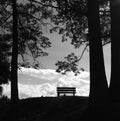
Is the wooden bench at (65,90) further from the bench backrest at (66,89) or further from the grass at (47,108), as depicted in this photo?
the grass at (47,108)

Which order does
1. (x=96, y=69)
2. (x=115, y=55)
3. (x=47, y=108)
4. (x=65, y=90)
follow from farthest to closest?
(x=65, y=90) → (x=47, y=108) → (x=115, y=55) → (x=96, y=69)

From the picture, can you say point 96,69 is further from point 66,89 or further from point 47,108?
point 66,89

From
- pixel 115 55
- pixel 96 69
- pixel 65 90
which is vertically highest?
pixel 115 55

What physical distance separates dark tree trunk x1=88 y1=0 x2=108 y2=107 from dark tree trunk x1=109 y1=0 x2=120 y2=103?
0.36 metres

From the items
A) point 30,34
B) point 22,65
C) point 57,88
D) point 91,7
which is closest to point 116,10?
point 91,7

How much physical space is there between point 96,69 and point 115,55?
1155 millimetres

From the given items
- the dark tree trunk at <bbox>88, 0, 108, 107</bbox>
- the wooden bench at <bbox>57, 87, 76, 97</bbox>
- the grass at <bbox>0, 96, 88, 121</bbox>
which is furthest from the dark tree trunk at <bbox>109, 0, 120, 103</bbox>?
the wooden bench at <bbox>57, 87, 76, 97</bbox>

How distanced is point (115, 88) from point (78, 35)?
8169 mm

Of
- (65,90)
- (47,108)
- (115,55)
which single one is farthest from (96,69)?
(65,90)

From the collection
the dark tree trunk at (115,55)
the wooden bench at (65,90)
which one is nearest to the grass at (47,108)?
the wooden bench at (65,90)

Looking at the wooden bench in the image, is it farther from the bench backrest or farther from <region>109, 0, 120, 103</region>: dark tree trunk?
<region>109, 0, 120, 103</region>: dark tree trunk

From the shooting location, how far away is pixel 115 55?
503 inches

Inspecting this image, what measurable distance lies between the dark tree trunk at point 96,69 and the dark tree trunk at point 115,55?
36cm

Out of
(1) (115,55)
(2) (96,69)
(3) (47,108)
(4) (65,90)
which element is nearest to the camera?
(2) (96,69)
